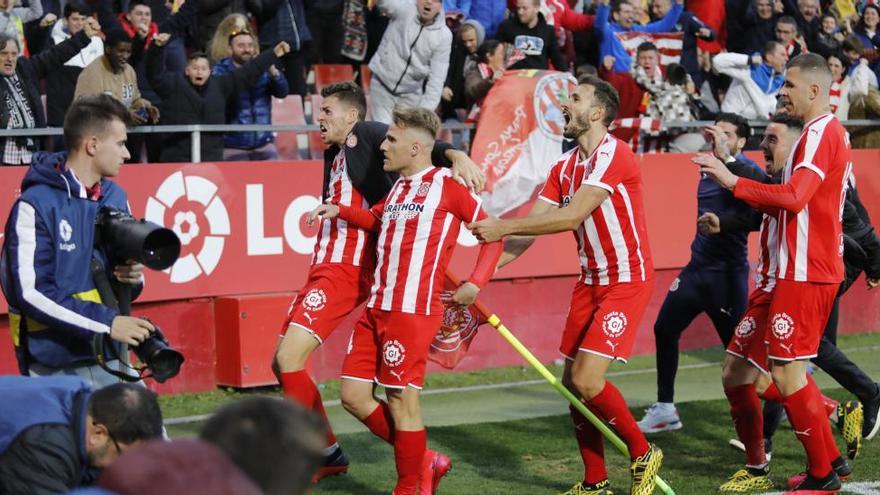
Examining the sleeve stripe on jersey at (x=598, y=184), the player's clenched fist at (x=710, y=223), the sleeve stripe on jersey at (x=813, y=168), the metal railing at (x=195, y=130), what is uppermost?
the sleeve stripe on jersey at (x=813, y=168)

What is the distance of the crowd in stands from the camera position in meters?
11.1

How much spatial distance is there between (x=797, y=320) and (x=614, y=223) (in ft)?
3.64

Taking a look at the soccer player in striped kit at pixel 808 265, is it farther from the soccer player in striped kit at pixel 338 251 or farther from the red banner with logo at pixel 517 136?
the red banner with logo at pixel 517 136

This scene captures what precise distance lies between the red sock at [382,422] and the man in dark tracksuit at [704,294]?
2627mm

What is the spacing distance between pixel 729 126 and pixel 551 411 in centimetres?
270

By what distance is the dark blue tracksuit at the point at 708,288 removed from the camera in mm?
9672

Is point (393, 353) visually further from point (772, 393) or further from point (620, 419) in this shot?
point (772, 393)

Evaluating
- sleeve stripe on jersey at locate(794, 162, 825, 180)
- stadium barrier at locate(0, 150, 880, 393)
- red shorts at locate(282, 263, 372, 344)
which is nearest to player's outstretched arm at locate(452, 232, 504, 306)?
red shorts at locate(282, 263, 372, 344)

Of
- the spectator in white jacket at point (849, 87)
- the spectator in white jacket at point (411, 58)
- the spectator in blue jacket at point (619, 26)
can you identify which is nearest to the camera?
the spectator in white jacket at point (411, 58)

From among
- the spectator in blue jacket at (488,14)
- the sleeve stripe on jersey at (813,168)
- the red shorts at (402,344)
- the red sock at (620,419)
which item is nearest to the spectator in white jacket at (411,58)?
the spectator in blue jacket at (488,14)

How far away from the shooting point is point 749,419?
26.7ft

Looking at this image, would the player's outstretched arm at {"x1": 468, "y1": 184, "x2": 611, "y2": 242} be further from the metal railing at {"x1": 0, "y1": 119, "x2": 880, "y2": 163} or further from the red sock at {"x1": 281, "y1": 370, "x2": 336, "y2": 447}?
the metal railing at {"x1": 0, "y1": 119, "x2": 880, "y2": 163}

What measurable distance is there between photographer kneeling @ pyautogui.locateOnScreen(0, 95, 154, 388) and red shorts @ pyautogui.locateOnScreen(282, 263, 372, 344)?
1.90 meters

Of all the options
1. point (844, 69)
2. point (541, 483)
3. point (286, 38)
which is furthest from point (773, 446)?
point (844, 69)
